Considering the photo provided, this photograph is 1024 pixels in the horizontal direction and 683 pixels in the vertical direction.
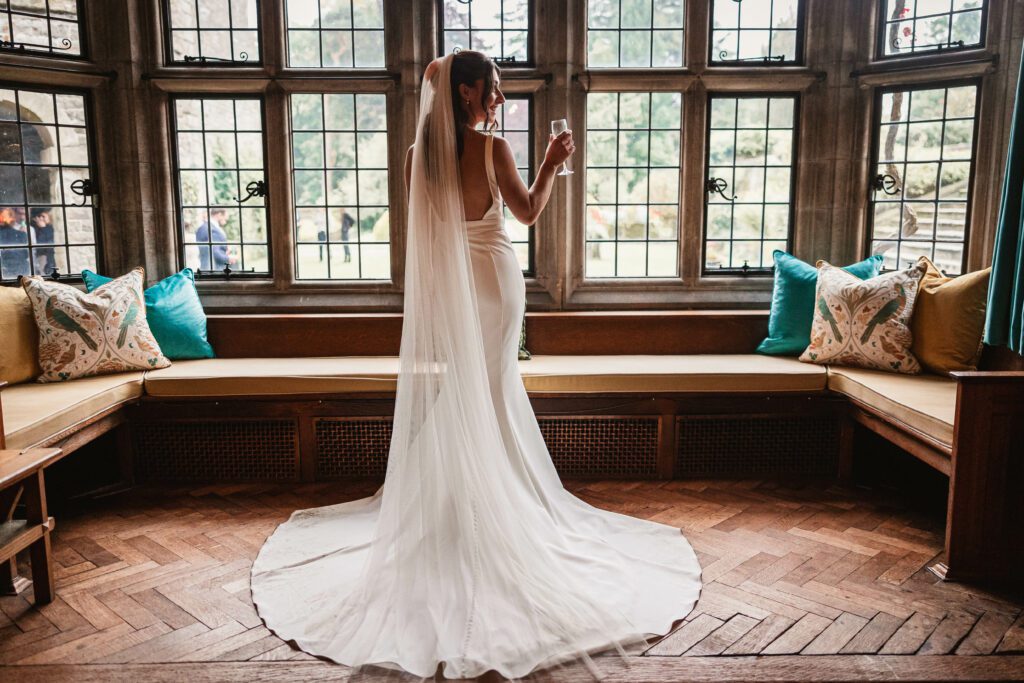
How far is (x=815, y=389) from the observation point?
4125 mm

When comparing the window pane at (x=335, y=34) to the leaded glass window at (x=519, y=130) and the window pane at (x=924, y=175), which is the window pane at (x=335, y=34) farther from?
the window pane at (x=924, y=175)

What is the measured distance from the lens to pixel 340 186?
4.98m

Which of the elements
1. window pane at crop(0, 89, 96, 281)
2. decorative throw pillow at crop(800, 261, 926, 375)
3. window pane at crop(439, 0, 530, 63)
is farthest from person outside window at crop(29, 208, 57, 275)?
decorative throw pillow at crop(800, 261, 926, 375)

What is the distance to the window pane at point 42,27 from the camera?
4.41 meters

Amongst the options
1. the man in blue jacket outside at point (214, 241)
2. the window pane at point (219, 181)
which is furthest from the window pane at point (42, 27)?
the man in blue jacket outside at point (214, 241)

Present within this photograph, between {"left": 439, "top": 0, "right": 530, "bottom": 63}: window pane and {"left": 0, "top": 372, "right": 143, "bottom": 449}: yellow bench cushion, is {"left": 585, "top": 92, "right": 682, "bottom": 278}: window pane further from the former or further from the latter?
{"left": 0, "top": 372, "right": 143, "bottom": 449}: yellow bench cushion

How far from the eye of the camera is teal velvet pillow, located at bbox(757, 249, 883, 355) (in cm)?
450

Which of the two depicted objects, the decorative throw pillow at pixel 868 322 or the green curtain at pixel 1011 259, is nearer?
the green curtain at pixel 1011 259

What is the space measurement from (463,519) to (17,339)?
2646mm

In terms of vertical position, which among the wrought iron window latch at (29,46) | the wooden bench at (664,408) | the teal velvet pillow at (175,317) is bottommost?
the wooden bench at (664,408)

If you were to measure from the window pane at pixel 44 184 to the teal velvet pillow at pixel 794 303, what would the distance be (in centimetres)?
403

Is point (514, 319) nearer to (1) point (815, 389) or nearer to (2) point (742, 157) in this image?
(1) point (815, 389)

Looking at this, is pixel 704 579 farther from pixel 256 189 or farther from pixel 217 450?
pixel 256 189

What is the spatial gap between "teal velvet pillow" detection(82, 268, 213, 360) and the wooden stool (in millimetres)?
1582
